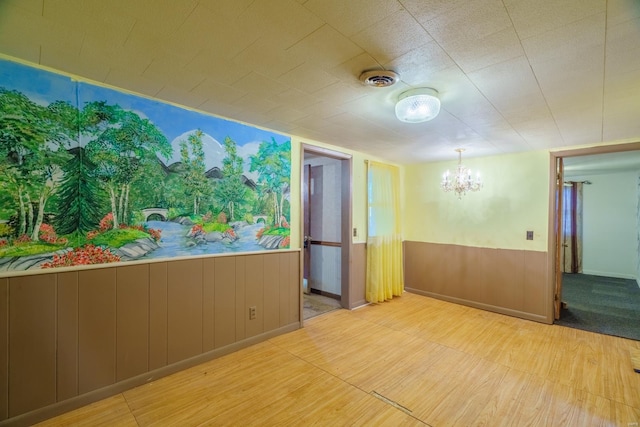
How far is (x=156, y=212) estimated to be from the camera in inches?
91.0

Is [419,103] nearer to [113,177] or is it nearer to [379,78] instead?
[379,78]

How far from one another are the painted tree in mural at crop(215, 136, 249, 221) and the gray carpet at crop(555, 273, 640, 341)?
4350 mm

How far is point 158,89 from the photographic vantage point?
84.0 inches

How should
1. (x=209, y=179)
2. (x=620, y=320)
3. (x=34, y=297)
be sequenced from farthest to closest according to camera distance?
1. (x=620, y=320)
2. (x=209, y=179)
3. (x=34, y=297)

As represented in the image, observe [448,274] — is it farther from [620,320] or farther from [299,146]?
[299,146]

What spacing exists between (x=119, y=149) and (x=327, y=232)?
10.6ft

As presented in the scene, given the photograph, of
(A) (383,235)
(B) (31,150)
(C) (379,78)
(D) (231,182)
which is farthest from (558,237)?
(B) (31,150)

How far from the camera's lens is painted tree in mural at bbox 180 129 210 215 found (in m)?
2.47

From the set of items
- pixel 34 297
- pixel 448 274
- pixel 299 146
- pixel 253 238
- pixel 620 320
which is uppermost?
pixel 299 146

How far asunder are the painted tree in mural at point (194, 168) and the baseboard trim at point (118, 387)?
4.38 feet

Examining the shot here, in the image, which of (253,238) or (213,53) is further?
(253,238)

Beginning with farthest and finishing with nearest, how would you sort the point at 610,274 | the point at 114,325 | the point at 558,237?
the point at 610,274 → the point at 558,237 → the point at 114,325

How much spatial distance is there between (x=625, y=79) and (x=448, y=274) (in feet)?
10.9

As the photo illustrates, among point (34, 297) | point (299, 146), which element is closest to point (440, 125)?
point (299, 146)
